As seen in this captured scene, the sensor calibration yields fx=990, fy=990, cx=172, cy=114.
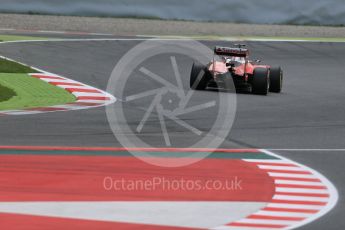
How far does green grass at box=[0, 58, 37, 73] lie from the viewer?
65.4 ft

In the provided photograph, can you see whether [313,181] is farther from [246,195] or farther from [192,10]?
[192,10]

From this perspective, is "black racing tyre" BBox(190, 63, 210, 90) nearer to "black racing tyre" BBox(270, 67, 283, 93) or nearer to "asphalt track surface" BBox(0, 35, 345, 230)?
"asphalt track surface" BBox(0, 35, 345, 230)

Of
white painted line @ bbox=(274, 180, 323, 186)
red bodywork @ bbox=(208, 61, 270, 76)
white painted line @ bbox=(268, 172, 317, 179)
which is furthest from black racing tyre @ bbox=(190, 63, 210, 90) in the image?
white painted line @ bbox=(274, 180, 323, 186)

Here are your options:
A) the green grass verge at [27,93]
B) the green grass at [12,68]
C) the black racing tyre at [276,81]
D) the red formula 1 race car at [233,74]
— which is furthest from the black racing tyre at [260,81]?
the green grass at [12,68]

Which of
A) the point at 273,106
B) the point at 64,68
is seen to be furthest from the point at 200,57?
the point at 273,106

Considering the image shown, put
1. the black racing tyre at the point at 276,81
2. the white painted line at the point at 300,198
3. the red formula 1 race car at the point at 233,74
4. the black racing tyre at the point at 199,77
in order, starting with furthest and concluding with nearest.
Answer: the black racing tyre at the point at 276,81 → the black racing tyre at the point at 199,77 → the red formula 1 race car at the point at 233,74 → the white painted line at the point at 300,198

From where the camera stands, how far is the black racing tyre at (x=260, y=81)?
19109 mm

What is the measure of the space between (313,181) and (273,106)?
295 inches

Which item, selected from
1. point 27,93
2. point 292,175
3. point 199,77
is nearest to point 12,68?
point 27,93

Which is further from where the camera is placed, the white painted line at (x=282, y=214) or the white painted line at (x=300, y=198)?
the white painted line at (x=300, y=198)

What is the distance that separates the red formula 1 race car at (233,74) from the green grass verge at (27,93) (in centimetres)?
291

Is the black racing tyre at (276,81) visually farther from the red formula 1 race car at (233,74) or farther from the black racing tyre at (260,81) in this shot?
the black racing tyre at (260,81)

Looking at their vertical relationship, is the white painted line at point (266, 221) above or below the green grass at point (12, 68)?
below

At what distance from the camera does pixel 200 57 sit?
88.6 ft
